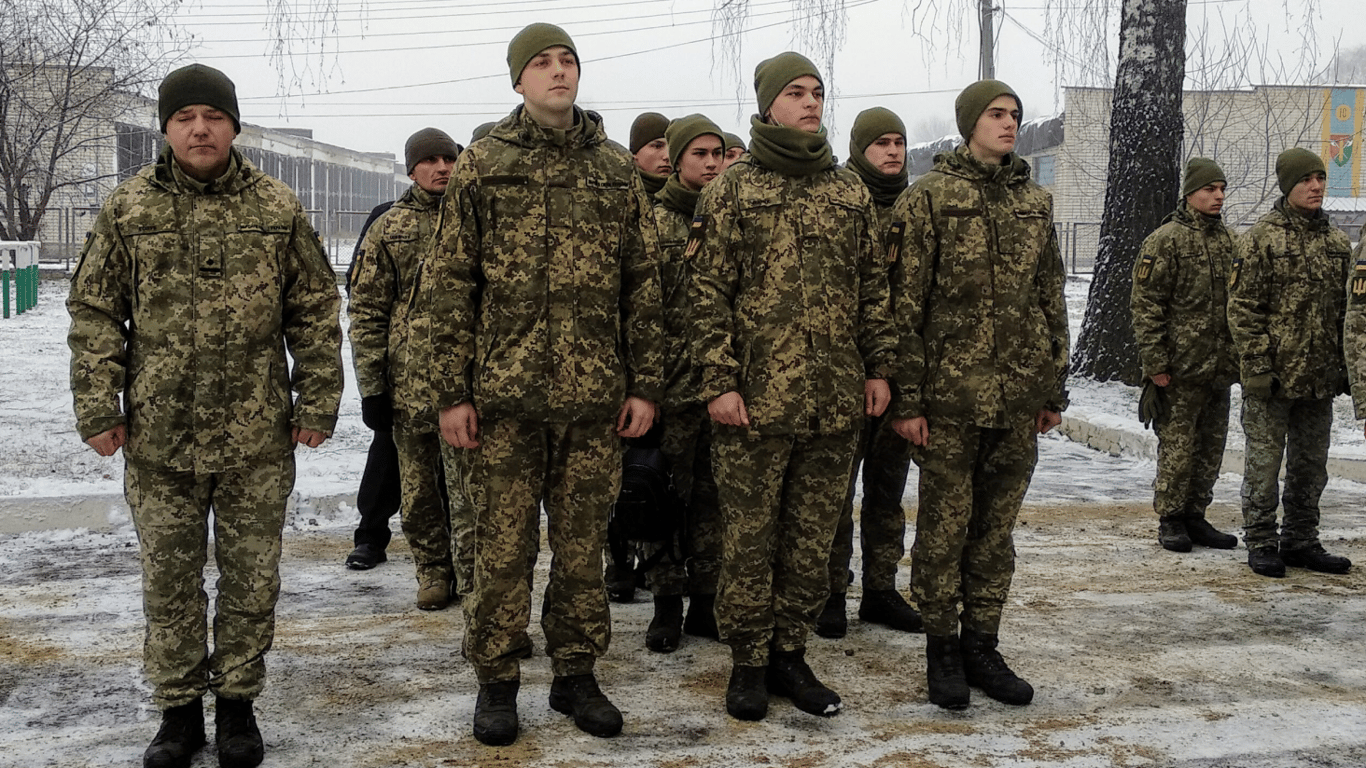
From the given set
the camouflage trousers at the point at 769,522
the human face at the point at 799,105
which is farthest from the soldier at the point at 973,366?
the human face at the point at 799,105

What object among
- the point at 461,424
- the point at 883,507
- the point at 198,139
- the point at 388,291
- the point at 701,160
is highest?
the point at 701,160

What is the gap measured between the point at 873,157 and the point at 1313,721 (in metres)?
2.75

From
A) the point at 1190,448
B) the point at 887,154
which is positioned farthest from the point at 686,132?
the point at 1190,448

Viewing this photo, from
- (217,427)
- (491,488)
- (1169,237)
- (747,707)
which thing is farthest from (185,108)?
(1169,237)

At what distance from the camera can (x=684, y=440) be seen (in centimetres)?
504

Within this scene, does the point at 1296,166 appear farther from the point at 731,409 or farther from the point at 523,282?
the point at 523,282

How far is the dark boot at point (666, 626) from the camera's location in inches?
192

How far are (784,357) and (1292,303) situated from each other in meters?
3.45

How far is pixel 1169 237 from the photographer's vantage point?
675 centimetres

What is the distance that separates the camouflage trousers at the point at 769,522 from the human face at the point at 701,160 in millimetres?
1380

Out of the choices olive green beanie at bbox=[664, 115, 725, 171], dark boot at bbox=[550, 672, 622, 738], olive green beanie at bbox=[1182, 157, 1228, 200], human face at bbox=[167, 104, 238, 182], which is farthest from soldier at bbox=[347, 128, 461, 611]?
olive green beanie at bbox=[1182, 157, 1228, 200]

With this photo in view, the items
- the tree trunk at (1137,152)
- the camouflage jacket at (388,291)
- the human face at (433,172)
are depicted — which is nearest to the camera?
the camouflage jacket at (388,291)

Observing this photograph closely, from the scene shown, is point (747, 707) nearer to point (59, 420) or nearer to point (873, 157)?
point (873, 157)

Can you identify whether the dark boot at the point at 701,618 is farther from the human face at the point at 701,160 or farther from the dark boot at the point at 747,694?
the human face at the point at 701,160
